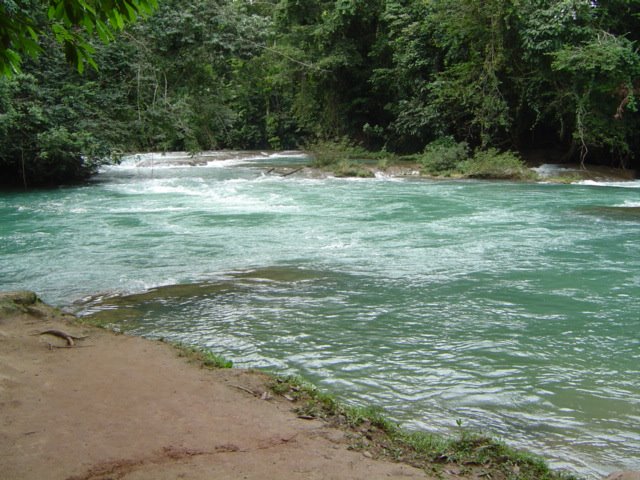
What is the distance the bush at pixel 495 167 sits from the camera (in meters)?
21.3

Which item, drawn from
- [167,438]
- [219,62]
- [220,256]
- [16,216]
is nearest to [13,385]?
[167,438]

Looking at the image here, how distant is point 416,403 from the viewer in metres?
4.77

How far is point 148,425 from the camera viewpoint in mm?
3832

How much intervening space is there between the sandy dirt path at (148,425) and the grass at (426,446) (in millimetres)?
125

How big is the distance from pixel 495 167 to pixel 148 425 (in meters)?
19.2

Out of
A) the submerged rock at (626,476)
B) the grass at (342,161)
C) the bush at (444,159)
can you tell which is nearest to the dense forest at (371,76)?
the bush at (444,159)

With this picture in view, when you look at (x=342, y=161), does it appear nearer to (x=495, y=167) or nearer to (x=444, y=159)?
(x=444, y=159)

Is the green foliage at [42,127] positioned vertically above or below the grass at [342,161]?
above

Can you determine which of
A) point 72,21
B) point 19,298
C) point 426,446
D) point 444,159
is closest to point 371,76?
point 444,159

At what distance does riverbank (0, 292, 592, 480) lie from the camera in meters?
3.33

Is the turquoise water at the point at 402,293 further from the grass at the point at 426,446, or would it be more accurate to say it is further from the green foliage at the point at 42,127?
the green foliage at the point at 42,127

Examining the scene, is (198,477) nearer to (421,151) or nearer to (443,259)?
(443,259)

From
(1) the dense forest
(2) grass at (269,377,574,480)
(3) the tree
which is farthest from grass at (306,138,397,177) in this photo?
(3) the tree

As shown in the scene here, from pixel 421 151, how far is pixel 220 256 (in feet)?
61.3
